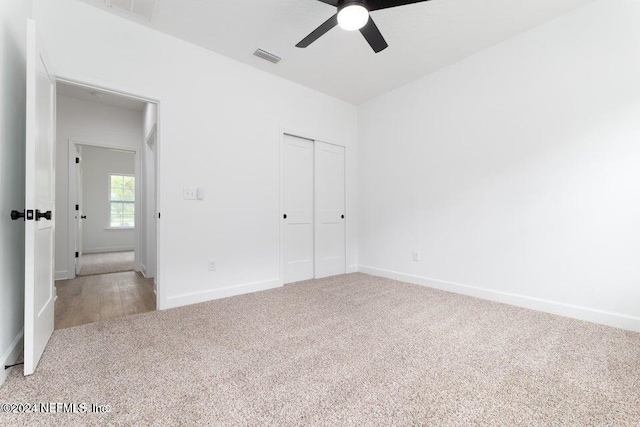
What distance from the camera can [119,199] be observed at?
7.61 meters

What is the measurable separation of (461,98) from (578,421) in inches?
121

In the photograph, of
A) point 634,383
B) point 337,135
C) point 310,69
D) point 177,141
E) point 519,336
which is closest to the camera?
point 634,383

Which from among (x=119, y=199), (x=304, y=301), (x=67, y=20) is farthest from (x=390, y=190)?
(x=119, y=199)

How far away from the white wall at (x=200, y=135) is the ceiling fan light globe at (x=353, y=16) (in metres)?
1.68

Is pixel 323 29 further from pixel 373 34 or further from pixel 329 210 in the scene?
pixel 329 210

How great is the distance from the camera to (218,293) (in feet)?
10.0

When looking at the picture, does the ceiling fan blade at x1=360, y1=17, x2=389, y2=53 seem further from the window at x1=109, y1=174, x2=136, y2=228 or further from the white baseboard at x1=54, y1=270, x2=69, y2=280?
the window at x1=109, y1=174, x2=136, y2=228

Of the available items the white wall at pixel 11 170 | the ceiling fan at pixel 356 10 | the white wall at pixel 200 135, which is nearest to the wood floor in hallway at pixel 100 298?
the white wall at pixel 200 135

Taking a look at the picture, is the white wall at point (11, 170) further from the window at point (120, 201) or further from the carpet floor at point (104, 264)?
the window at point (120, 201)

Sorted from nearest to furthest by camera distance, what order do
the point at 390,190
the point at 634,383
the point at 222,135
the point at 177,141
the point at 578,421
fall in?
the point at 578,421 → the point at 634,383 → the point at 177,141 → the point at 222,135 → the point at 390,190

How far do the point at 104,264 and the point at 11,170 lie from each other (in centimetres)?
442

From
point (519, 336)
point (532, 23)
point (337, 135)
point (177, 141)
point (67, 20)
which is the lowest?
point (519, 336)

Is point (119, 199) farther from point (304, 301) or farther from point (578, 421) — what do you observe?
point (578, 421)

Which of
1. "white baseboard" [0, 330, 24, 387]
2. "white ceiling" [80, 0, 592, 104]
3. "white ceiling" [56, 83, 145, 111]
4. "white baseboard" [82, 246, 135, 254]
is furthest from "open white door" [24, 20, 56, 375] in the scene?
"white baseboard" [82, 246, 135, 254]
